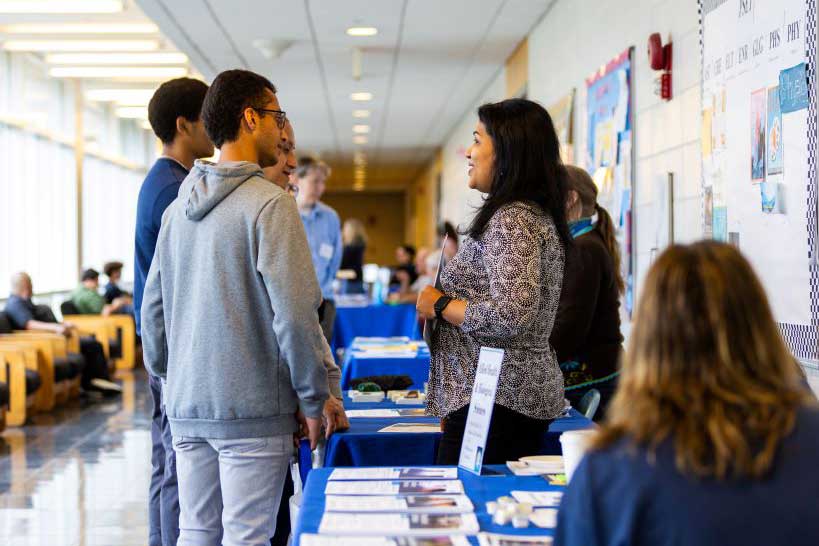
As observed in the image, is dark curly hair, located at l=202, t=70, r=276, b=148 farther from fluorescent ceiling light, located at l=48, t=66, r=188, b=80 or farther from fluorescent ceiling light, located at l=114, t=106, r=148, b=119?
fluorescent ceiling light, located at l=114, t=106, r=148, b=119

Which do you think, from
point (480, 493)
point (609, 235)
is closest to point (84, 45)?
point (609, 235)

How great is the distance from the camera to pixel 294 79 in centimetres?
1091

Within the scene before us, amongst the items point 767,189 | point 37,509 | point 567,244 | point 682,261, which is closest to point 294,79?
point 37,509

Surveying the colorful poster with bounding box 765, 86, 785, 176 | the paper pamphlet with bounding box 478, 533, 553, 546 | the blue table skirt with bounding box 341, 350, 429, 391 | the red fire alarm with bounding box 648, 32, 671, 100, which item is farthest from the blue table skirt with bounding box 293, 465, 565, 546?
the red fire alarm with bounding box 648, 32, 671, 100

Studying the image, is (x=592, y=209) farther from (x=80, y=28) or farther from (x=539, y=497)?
(x=80, y=28)

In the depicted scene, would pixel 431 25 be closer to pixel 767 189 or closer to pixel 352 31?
pixel 352 31

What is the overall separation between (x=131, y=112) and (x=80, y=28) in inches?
255

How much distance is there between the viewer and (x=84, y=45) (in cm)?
1069

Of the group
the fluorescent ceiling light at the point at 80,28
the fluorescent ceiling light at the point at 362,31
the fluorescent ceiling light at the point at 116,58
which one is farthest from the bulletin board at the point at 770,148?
the fluorescent ceiling light at the point at 116,58

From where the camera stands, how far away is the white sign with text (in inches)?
83.0

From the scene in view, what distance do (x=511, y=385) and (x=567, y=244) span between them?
36 cm

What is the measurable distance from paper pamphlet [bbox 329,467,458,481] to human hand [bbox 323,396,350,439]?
36cm

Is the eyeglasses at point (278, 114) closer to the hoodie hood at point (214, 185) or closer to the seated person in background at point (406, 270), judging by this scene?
the hoodie hood at point (214, 185)

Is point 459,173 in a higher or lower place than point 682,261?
higher
